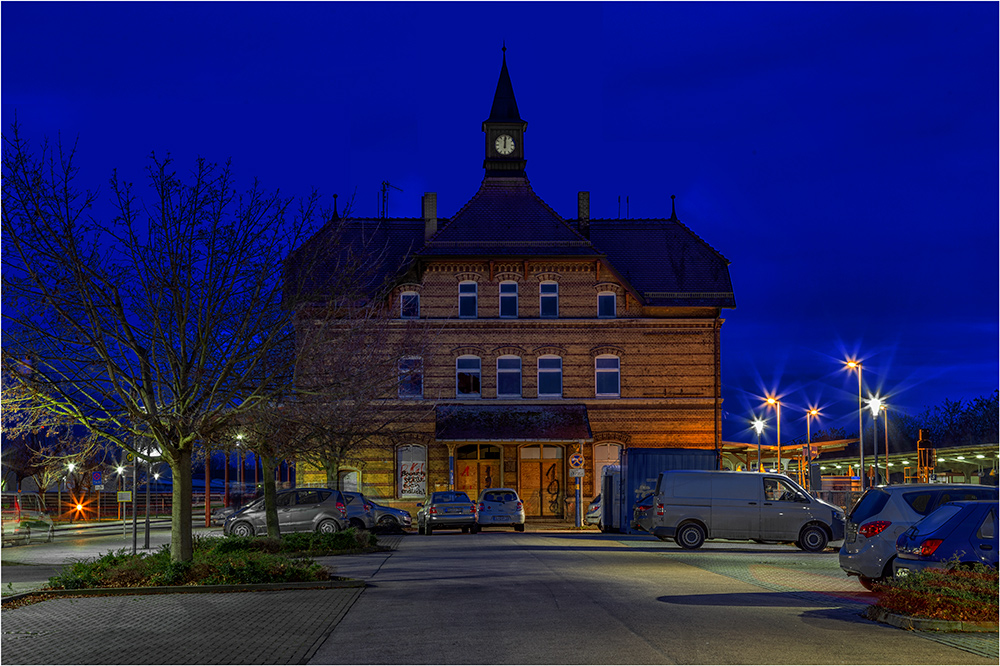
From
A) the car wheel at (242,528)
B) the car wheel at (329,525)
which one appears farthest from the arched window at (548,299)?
the car wheel at (242,528)

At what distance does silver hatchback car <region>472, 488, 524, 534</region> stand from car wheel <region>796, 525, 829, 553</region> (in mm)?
12330

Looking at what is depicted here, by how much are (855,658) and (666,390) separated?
37507 millimetres

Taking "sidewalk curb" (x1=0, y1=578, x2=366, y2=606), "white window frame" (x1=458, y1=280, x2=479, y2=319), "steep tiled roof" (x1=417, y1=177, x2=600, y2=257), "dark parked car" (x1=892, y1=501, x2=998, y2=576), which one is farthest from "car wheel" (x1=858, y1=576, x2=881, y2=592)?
"white window frame" (x1=458, y1=280, x2=479, y2=319)

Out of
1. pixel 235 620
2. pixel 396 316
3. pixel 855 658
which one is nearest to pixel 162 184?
pixel 235 620

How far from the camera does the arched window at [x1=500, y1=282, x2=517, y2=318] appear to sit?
4819 centimetres

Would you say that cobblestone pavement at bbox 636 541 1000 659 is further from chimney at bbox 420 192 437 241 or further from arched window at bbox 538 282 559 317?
chimney at bbox 420 192 437 241

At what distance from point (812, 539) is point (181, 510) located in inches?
653

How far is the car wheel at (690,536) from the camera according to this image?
2847cm

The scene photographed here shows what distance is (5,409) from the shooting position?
57.4 ft

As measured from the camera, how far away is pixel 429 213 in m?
50.5

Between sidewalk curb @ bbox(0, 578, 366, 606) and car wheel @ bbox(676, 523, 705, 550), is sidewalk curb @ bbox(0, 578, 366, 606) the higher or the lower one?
the higher one

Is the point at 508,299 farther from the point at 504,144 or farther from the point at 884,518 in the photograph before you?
the point at 884,518

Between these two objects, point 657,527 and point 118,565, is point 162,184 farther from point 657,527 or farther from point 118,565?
point 657,527

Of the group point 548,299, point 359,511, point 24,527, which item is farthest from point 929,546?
point 548,299
